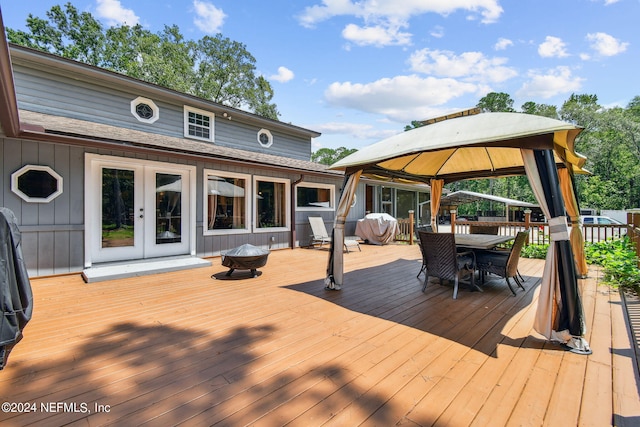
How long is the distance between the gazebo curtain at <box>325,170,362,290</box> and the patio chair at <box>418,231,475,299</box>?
1274 millimetres

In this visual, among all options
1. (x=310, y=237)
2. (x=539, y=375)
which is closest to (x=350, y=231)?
(x=310, y=237)

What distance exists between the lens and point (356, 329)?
3025 millimetres

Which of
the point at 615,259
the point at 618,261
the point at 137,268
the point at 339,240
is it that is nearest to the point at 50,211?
the point at 137,268

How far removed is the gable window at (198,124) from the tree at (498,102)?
30.3m

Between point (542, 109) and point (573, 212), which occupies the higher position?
point (542, 109)

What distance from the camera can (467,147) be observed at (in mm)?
3650

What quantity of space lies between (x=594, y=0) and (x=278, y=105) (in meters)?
22.0

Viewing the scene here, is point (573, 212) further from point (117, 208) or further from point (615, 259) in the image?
point (117, 208)

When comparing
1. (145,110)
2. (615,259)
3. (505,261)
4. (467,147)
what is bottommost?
(615,259)

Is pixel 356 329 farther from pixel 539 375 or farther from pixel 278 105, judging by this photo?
pixel 278 105

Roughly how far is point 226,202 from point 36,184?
3484 millimetres

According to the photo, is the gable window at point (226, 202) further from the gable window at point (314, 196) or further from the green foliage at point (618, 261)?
the green foliage at point (618, 261)

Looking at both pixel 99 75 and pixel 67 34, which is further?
pixel 67 34

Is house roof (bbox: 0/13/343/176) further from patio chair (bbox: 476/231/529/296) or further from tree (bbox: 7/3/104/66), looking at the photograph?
tree (bbox: 7/3/104/66)
